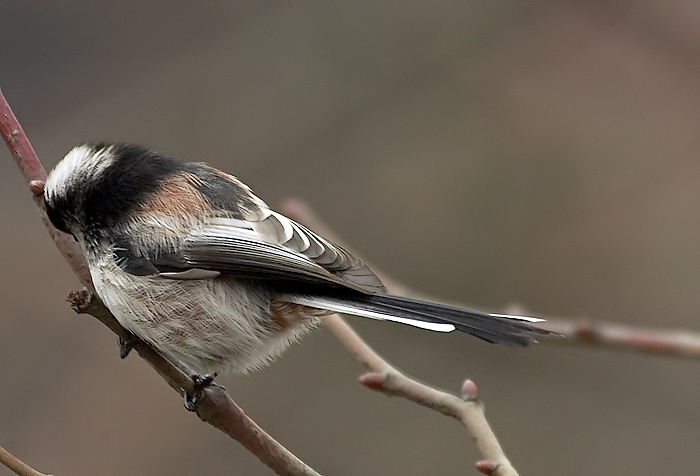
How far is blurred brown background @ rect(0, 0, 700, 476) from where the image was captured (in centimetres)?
394

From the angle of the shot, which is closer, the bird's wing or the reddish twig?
the reddish twig

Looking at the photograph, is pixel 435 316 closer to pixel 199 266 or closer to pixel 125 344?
pixel 199 266

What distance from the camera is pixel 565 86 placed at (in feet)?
14.8

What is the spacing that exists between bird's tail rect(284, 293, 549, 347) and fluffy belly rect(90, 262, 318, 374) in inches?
4.4

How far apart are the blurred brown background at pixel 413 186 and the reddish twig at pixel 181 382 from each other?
2.11 m

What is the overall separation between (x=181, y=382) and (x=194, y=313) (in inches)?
6.6

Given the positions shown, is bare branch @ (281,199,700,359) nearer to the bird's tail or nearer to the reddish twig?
the bird's tail

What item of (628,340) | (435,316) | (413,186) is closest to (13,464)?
(435,316)

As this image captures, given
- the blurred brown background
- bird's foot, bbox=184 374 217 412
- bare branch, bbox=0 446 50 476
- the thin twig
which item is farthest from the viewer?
the blurred brown background

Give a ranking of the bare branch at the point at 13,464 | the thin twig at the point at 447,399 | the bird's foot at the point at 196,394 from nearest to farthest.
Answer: the bare branch at the point at 13,464
the thin twig at the point at 447,399
the bird's foot at the point at 196,394

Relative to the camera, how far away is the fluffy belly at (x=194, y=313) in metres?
1.82

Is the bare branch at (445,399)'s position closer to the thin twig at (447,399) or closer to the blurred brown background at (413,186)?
the thin twig at (447,399)

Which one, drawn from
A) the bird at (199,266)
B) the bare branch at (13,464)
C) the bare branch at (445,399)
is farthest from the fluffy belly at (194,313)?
the bare branch at (13,464)

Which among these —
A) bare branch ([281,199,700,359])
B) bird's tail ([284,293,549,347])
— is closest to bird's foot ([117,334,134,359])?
bird's tail ([284,293,549,347])
